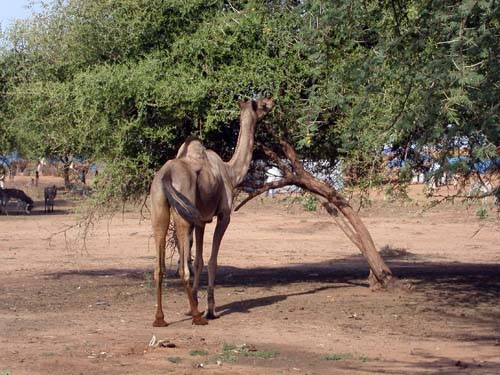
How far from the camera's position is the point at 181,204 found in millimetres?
13070

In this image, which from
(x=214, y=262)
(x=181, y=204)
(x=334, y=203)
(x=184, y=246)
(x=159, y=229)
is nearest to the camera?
(x=181, y=204)

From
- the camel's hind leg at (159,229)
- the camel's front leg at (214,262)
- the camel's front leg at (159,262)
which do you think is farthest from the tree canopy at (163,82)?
the camel's front leg at (159,262)

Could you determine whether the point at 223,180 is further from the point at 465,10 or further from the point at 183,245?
the point at 465,10

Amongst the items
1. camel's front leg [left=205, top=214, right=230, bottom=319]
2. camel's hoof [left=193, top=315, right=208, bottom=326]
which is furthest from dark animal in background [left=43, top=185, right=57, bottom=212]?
camel's hoof [left=193, top=315, right=208, bottom=326]

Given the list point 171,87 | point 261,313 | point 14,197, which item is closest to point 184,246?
point 261,313

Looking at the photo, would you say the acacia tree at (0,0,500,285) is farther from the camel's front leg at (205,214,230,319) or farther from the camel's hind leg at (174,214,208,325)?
the camel's hind leg at (174,214,208,325)

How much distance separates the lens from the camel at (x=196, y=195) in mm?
13242

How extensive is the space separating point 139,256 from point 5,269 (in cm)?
439

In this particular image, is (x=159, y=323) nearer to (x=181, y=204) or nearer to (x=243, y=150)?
(x=181, y=204)

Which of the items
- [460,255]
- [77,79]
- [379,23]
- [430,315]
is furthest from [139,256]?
[379,23]

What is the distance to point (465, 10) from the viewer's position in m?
8.80

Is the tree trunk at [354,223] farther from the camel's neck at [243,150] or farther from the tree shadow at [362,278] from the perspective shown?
the camel's neck at [243,150]

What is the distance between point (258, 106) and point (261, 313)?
3041mm

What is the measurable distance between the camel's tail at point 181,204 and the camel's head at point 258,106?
2.36 metres
